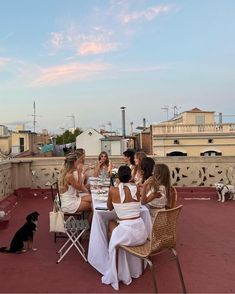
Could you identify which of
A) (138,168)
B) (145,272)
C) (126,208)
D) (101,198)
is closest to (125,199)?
(126,208)

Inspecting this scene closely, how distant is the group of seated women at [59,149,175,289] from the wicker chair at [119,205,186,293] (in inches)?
5.2

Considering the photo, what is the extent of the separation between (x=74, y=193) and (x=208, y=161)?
17.2 feet

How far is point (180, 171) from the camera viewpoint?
9.61 metres

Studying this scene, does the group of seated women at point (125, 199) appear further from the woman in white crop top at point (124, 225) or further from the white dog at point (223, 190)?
the white dog at point (223, 190)

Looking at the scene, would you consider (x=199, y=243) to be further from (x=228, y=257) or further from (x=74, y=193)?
(x=74, y=193)

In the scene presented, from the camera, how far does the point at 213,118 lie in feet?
120

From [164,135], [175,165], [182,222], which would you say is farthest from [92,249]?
[164,135]

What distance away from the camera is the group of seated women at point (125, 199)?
3.78 meters

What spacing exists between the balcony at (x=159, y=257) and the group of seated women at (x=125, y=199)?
1.60 ft

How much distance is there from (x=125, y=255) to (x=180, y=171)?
5.87 metres

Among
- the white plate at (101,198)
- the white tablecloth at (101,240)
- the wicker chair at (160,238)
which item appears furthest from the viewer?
the white plate at (101,198)

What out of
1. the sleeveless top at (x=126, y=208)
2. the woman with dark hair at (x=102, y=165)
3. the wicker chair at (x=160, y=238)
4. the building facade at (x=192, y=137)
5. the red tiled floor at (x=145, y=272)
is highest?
the building facade at (x=192, y=137)

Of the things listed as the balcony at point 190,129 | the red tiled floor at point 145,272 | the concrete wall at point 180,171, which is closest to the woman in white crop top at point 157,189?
the red tiled floor at point 145,272

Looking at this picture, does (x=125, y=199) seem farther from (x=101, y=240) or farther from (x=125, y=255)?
(x=101, y=240)
